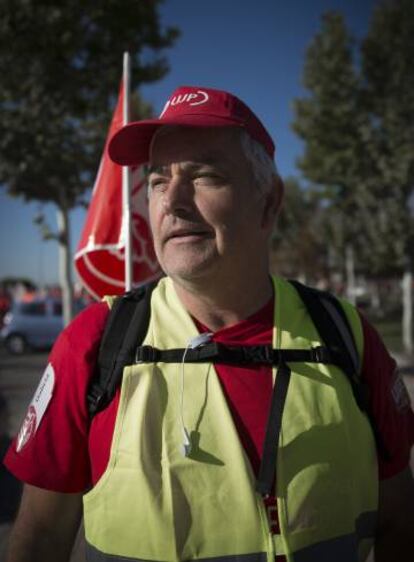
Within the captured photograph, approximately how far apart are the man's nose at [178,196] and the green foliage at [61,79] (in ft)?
29.3

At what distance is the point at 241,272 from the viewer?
1.60m

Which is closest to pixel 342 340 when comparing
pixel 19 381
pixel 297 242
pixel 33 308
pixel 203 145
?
pixel 203 145

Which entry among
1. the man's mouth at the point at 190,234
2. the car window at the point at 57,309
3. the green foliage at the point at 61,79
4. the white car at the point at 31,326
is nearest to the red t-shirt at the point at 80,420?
the man's mouth at the point at 190,234

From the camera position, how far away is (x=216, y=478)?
1.37 metres

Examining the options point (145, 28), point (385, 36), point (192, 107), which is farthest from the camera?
point (385, 36)

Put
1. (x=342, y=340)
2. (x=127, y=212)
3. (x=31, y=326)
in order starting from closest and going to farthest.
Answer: (x=342, y=340) → (x=127, y=212) → (x=31, y=326)

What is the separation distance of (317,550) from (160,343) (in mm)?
722

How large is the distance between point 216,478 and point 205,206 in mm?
779

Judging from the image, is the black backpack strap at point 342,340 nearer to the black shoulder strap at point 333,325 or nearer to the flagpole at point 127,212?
the black shoulder strap at point 333,325

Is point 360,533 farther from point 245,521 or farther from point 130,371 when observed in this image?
point 130,371

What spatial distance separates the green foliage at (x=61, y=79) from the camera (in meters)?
9.22

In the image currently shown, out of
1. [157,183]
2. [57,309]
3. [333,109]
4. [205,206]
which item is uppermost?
[333,109]

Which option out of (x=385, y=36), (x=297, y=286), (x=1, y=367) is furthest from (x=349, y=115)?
(x=297, y=286)

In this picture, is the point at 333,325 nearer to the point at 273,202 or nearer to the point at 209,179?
the point at 273,202
